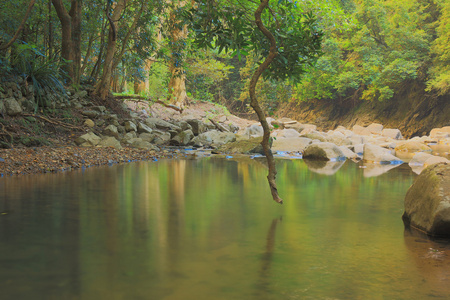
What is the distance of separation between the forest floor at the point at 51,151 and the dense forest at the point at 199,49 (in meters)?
0.97

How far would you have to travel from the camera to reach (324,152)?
1017cm

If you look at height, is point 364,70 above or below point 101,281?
above

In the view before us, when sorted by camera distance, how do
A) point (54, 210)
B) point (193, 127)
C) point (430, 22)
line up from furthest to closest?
point (430, 22), point (193, 127), point (54, 210)

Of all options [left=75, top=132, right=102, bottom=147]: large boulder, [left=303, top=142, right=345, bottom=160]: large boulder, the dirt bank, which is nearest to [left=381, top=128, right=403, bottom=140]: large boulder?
the dirt bank

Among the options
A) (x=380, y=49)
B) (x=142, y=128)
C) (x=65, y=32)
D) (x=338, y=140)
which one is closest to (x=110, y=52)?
(x=65, y=32)

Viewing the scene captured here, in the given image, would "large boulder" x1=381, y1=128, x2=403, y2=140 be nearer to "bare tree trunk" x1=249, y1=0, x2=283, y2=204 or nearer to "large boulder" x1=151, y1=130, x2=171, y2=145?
"large boulder" x1=151, y1=130, x2=171, y2=145

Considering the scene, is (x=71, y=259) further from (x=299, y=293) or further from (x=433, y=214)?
(x=433, y=214)

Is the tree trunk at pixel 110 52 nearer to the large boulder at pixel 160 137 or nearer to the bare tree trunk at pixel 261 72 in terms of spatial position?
the large boulder at pixel 160 137

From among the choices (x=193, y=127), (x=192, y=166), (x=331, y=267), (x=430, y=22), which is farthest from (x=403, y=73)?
(x=331, y=267)

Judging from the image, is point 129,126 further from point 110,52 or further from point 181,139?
point 110,52

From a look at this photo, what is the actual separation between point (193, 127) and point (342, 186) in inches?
340

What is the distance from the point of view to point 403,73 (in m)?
21.6

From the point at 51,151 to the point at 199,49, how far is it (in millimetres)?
7655

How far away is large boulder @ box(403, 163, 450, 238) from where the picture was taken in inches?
113
